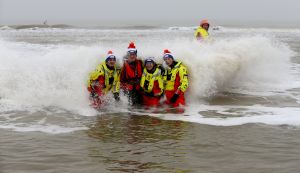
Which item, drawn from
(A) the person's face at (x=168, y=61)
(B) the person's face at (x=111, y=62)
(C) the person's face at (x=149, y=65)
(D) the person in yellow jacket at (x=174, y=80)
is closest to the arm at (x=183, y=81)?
(D) the person in yellow jacket at (x=174, y=80)

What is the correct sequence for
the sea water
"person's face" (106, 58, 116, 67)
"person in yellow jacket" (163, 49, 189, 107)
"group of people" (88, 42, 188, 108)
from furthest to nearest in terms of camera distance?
"person in yellow jacket" (163, 49, 189, 107) → "group of people" (88, 42, 188, 108) → "person's face" (106, 58, 116, 67) → the sea water

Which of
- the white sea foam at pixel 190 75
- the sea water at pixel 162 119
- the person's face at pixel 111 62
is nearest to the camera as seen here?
the sea water at pixel 162 119

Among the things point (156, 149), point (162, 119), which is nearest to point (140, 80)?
point (162, 119)

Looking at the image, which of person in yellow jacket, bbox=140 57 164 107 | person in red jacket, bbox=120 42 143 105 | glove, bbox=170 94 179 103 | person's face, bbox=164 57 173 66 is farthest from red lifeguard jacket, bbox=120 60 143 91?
glove, bbox=170 94 179 103

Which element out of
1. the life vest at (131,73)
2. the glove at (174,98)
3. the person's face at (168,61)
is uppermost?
the person's face at (168,61)

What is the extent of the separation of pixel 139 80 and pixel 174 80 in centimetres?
72

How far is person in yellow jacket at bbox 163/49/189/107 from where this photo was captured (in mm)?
8234

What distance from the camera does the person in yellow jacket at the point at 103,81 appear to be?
809 centimetres

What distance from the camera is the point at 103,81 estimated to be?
8.16 meters

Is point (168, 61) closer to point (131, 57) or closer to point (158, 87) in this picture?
point (158, 87)

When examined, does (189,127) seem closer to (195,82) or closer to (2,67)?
(195,82)

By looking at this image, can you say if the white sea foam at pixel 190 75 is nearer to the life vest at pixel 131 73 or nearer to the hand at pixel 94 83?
the hand at pixel 94 83

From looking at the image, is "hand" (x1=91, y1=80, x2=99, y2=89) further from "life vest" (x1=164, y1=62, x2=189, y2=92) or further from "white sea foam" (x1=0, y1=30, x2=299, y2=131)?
"life vest" (x1=164, y1=62, x2=189, y2=92)

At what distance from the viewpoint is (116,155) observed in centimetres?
516
